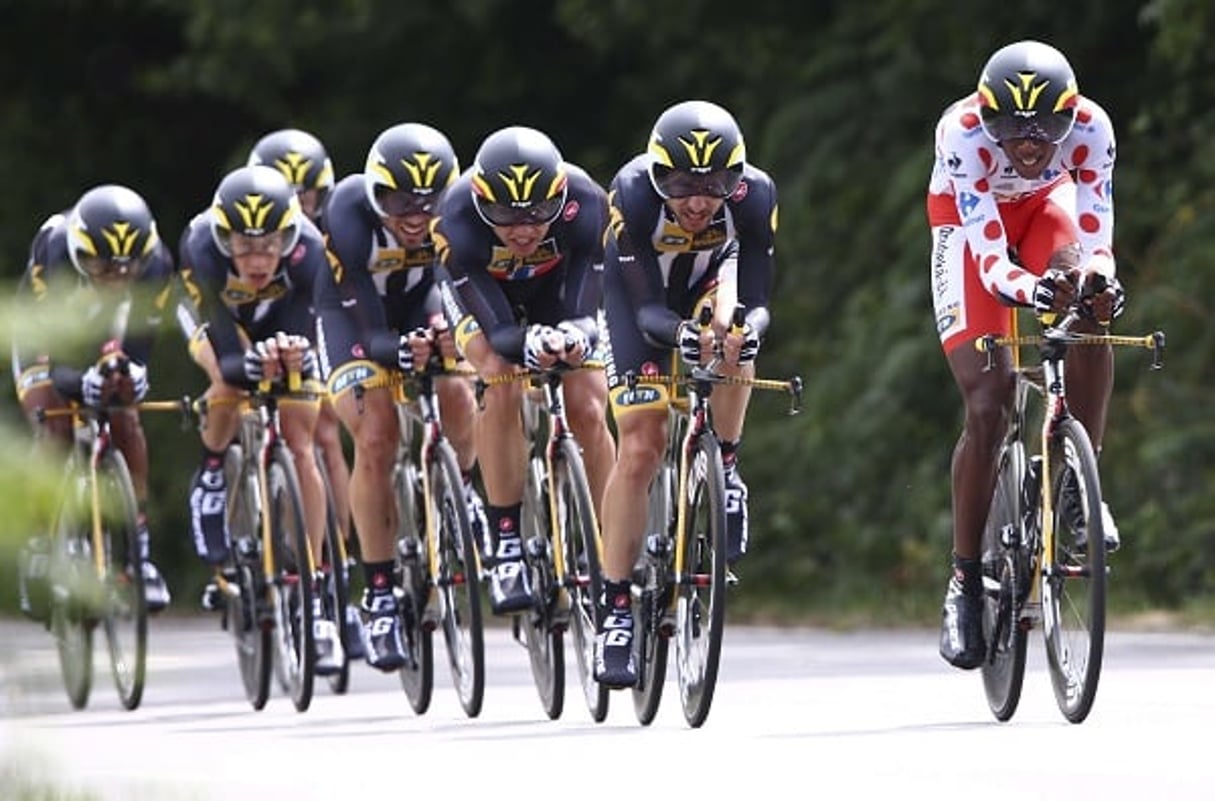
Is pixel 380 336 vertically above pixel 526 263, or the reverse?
pixel 526 263

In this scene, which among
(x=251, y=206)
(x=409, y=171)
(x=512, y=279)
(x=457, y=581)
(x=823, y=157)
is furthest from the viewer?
(x=823, y=157)

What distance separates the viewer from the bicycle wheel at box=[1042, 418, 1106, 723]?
7957 mm

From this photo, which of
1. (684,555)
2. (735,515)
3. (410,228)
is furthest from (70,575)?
(410,228)

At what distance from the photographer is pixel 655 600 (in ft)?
30.6

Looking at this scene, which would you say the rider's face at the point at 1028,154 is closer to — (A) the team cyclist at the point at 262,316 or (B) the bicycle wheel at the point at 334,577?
(A) the team cyclist at the point at 262,316

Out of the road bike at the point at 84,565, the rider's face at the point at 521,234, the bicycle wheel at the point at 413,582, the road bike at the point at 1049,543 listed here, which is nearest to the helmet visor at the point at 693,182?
the rider's face at the point at 521,234

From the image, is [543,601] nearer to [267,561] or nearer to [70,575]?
[267,561]

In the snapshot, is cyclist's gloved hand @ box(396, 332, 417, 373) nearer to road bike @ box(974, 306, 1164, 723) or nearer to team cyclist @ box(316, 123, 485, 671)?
team cyclist @ box(316, 123, 485, 671)

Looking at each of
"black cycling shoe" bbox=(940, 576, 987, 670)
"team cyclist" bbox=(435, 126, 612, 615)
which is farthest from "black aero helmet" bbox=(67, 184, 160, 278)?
"black cycling shoe" bbox=(940, 576, 987, 670)

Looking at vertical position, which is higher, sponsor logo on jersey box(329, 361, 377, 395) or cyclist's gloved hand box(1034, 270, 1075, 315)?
cyclist's gloved hand box(1034, 270, 1075, 315)

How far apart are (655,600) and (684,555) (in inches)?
11.5

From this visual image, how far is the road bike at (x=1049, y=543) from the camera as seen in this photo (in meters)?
8.03

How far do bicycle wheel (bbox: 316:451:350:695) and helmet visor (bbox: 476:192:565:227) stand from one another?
198 cm

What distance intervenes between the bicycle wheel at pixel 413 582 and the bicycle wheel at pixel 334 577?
0.45 meters
